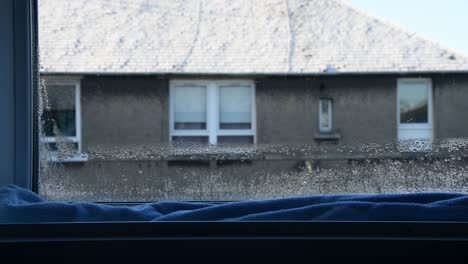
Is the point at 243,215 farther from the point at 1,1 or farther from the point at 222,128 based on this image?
the point at 1,1

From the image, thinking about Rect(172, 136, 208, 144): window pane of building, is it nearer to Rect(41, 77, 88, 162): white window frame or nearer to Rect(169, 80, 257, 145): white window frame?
Rect(169, 80, 257, 145): white window frame

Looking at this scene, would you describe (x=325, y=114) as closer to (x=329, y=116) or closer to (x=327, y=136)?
(x=329, y=116)

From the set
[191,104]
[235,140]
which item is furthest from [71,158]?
[191,104]

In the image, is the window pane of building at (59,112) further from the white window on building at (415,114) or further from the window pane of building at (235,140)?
the white window on building at (415,114)

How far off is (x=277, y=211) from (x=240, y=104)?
0.69 meters

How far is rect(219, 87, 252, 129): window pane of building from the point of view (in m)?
1.42

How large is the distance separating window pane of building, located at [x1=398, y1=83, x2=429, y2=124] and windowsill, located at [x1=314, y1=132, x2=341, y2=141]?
17 cm

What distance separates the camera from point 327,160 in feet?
3.71

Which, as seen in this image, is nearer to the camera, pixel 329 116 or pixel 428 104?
pixel 428 104

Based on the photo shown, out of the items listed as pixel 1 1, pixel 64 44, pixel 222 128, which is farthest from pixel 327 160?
pixel 1 1

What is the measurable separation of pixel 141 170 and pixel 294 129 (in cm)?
43

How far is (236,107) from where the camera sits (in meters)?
1.54
